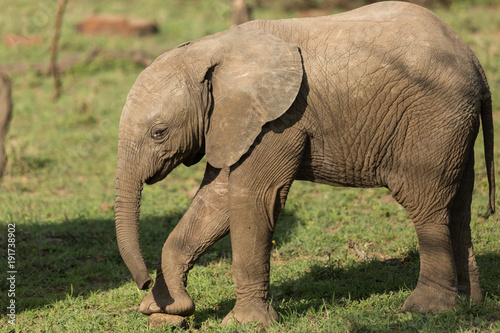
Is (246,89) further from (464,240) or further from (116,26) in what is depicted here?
(116,26)

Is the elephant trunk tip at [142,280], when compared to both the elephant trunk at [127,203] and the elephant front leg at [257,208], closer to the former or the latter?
the elephant trunk at [127,203]

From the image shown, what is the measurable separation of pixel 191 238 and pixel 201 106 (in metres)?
1.04

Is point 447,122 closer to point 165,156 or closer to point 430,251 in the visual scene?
point 430,251

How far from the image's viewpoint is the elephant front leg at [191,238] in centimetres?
516

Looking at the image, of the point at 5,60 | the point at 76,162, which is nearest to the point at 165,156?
the point at 76,162

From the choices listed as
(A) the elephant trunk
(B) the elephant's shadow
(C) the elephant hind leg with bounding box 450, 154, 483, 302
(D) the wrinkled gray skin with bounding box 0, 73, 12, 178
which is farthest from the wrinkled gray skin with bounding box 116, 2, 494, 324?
(D) the wrinkled gray skin with bounding box 0, 73, 12, 178

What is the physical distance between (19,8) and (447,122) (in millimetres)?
14971

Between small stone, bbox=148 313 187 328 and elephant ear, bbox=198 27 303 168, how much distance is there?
124cm

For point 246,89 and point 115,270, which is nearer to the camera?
point 246,89

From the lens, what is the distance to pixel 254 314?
16.6 feet

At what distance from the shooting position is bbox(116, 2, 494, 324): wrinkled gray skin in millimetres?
4809

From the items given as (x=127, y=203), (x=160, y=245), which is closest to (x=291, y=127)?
(x=127, y=203)

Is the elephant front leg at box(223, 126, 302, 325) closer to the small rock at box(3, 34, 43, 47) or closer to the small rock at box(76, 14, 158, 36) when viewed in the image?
the small rock at box(76, 14, 158, 36)

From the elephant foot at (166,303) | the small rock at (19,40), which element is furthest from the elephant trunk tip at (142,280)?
the small rock at (19,40)
